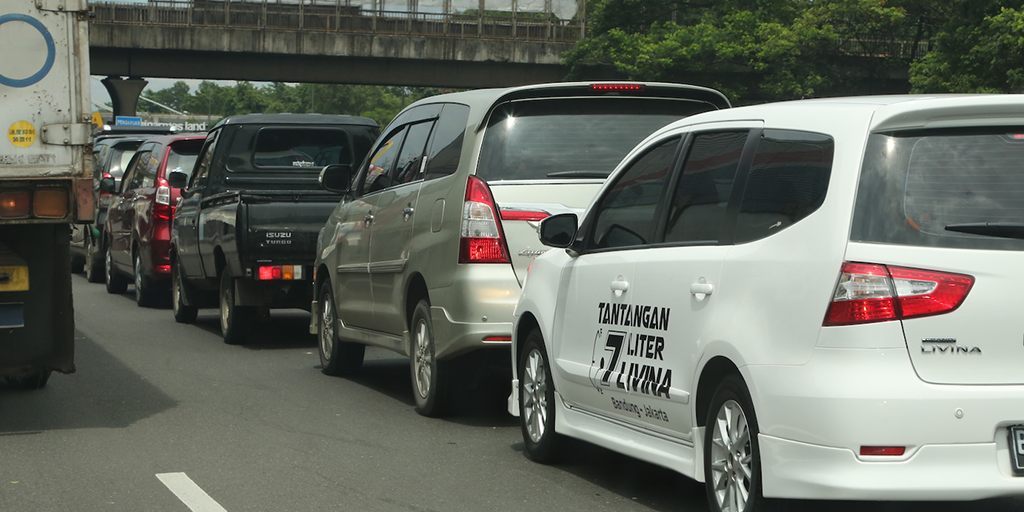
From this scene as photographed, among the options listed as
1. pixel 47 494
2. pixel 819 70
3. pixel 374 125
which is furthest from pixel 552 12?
pixel 47 494

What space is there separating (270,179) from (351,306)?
161 inches

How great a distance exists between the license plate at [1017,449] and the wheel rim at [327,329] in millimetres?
7056

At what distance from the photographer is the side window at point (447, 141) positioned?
26.8 ft

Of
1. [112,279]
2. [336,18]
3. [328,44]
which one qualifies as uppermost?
[336,18]

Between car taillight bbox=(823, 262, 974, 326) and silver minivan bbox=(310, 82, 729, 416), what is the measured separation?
3441mm

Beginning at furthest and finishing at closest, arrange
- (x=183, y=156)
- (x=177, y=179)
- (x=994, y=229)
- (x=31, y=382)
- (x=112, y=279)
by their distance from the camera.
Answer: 1. (x=112, y=279)
2. (x=183, y=156)
3. (x=177, y=179)
4. (x=31, y=382)
5. (x=994, y=229)

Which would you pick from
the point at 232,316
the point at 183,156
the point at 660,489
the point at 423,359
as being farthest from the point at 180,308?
the point at 660,489

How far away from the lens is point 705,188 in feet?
18.1

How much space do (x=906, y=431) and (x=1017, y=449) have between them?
15.5 inches

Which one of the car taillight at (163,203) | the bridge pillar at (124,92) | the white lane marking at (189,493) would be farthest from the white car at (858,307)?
the bridge pillar at (124,92)

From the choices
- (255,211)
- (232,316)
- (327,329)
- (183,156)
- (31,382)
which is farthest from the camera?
(183,156)

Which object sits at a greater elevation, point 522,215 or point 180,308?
point 522,215

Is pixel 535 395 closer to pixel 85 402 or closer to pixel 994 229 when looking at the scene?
pixel 994 229

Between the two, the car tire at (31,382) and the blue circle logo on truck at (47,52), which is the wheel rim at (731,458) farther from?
the car tire at (31,382)
